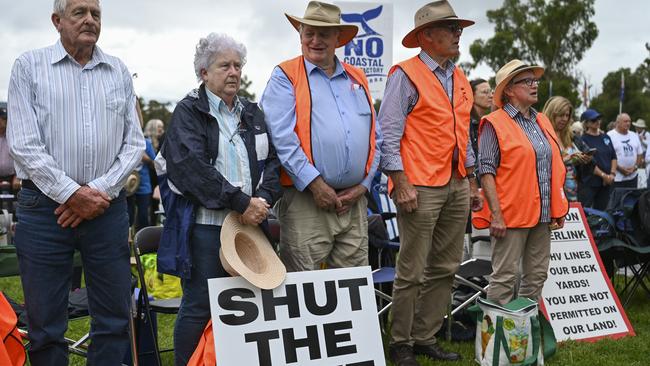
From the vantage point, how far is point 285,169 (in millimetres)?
3795

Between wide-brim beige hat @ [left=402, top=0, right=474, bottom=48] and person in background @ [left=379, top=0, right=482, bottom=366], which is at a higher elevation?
wide-brim beige hat @ [left=402, top=0, right=474, bottom=48]

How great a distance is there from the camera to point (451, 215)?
175 inches

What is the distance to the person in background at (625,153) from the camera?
10.0 m

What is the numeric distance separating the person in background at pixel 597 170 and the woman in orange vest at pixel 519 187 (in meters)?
4.83

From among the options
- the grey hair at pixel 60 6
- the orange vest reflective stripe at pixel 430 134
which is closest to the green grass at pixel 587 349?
the orange vest reflective stripe at pixel 430 134

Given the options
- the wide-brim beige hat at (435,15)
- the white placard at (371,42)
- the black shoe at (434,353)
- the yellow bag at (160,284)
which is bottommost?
the black shoe at (434,353)

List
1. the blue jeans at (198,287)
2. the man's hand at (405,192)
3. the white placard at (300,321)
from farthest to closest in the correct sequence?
the man's hand at (405,192) < the blue jeans at (198,287) < the white placard at (300,321)

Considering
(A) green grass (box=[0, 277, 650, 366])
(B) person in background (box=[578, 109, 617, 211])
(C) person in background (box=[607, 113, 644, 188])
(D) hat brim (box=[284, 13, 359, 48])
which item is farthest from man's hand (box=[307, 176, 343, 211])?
(C) person in background (box=[607, 113, 644, 188])

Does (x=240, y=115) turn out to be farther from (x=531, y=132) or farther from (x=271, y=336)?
(x=531, y=132)

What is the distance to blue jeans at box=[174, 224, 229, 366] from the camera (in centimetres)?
351

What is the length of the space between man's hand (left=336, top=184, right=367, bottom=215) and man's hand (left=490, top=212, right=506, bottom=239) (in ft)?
3.83

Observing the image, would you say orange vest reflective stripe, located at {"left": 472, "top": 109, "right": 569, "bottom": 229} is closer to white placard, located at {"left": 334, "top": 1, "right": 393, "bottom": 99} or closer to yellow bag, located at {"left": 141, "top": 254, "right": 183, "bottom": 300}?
yellow bag, located at {"left": 141, "top": 254, "right": 183, "bottom": 300}

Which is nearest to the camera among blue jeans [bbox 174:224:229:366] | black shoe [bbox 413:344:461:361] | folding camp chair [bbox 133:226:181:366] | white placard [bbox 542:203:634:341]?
blue jeans [bbox 174:224:229:366]

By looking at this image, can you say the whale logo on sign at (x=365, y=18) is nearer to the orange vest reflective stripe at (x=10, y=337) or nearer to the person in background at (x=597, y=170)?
the person in background at (x=597, y=170)
